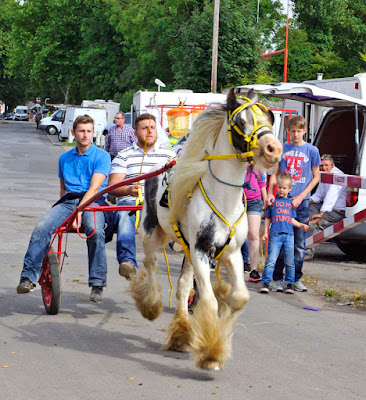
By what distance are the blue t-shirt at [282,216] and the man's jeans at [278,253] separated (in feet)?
0.23

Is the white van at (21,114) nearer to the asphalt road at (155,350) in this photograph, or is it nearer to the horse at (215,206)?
the asphalt road at (155,350)

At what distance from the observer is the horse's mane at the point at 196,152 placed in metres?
5.62

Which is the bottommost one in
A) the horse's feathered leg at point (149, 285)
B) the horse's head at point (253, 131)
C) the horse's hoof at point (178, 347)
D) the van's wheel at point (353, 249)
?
the van's wheel at point (353, 249)

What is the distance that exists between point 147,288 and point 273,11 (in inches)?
1625

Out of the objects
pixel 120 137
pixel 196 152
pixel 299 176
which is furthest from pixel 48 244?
pixel 120 137

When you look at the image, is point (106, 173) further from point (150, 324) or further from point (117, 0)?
point (117, 0)

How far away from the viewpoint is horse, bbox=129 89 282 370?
5.23m

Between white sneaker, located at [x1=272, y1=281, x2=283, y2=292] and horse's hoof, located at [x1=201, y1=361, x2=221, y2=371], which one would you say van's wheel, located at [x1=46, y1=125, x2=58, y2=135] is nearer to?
white sneaker, located at [x1=272, y1=281, x2=283, y2=292]

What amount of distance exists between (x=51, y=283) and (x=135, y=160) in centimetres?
156

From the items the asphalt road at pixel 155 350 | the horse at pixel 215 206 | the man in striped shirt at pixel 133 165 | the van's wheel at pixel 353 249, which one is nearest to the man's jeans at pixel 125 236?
the man in striped shirt at pixel 133 165

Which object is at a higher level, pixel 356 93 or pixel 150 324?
pixel 356 93

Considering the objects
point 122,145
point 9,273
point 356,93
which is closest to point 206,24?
point 122,145

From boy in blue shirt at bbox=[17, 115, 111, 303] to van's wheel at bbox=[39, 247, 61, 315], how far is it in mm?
72

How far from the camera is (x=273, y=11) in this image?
150 feet
